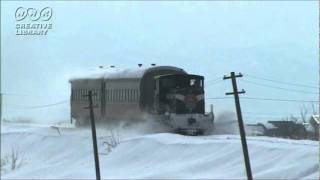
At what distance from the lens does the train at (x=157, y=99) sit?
27.7 m

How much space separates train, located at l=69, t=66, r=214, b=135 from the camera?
27686mm

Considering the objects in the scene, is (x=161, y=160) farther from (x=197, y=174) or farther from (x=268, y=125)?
(x=268, y=125)

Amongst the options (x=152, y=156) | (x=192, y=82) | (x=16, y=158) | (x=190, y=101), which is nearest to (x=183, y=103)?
(x=190, y=101)

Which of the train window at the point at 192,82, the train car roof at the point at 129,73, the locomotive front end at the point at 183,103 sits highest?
the train car roof at the point at 129,73

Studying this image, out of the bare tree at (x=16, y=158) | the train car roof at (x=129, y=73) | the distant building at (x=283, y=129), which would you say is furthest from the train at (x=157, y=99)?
the bare tree at (x=16, y=158)

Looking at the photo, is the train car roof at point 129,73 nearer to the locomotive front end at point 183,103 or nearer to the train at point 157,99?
the train at point 157,99

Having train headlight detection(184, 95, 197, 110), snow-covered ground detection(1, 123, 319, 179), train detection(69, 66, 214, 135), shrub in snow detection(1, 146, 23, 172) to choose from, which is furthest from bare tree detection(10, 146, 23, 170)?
train headlight detection(184, 95, 197, 110)

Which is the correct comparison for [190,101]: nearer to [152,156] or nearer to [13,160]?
[152,156]

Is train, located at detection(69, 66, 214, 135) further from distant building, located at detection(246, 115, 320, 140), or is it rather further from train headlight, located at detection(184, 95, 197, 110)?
distant building, located at detection(246, 115, 320, 140)

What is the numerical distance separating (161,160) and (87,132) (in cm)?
834

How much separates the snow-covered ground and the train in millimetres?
901

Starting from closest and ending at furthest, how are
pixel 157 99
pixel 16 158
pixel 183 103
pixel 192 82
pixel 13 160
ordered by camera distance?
pixel 13 160, pixel 16 158, pixel 183 103, pixel 157 99, pixel 192 82

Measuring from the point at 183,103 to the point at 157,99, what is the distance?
1.12 metres

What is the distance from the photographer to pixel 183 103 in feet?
92.1
